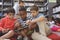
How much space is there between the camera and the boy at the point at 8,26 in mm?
2186

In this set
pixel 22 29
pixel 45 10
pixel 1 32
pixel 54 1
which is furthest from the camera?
pixel 45 10

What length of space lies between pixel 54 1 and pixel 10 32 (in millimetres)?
3149

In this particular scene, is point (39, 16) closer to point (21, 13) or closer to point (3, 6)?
point (21, 13)

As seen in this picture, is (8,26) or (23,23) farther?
(8,26)

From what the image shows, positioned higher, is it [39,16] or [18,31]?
[39,16]

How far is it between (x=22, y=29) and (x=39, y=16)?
309mm

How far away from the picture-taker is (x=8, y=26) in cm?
241

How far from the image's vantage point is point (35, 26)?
2188mm

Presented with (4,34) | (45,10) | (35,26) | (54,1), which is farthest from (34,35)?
(45,10)

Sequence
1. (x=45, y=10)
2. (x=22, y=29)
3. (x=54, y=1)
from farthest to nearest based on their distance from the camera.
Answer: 1. (x=45, y=10)
2. (x=54, y=1)
3. (x=22, y=29)

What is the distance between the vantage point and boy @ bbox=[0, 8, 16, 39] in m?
2.19

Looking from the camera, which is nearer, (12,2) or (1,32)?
(1,32)

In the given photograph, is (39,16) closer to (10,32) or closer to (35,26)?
(35,26)

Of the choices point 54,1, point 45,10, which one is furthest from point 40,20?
point 45,10
